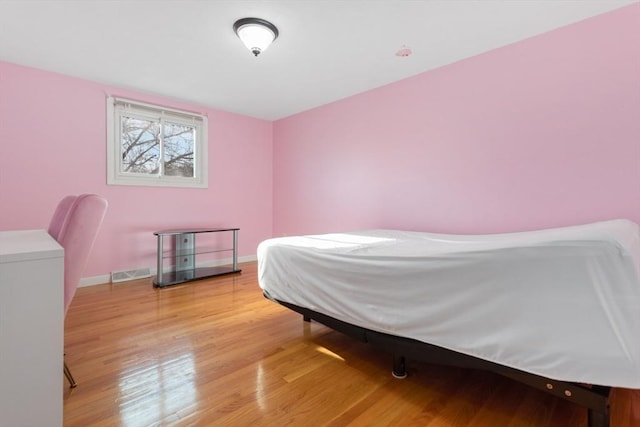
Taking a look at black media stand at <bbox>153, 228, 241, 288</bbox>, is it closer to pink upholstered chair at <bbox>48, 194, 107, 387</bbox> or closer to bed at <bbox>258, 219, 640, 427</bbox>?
pink upholstered chair at <bbox>48, 194, 107, 387</bbox>

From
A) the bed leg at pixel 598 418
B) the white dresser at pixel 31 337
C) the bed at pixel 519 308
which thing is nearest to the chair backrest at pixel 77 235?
the white dresser at pixel 31 337

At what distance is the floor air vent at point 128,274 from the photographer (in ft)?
10.8

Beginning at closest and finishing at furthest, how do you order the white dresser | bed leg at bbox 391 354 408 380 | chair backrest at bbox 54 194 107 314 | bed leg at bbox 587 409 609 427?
the white dresser
bed leg at bbox 587 409 609 427
chair backrest at bbox 54 194 107 314
bed leg at bbox 391 354 408 380

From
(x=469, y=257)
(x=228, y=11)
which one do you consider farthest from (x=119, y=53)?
(x=469, y=257)

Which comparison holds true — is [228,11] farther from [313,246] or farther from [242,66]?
[313,246]

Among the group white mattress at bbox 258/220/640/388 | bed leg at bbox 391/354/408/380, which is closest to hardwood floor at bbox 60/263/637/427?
bed leg at bbox 391/354/408/380

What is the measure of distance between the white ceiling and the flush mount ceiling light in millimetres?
49

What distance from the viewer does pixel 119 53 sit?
254 centimetres

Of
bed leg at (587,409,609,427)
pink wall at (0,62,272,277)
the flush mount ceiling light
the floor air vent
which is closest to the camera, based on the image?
bed leg at (587,409,609,427)

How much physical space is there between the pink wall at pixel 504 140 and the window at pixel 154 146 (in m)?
1.95

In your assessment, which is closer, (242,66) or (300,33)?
(300,33)

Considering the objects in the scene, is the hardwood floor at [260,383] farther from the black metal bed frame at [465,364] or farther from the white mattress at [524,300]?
the white mattress at [524,300]

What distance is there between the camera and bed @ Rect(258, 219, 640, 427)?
91cm

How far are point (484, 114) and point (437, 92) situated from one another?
533mm
